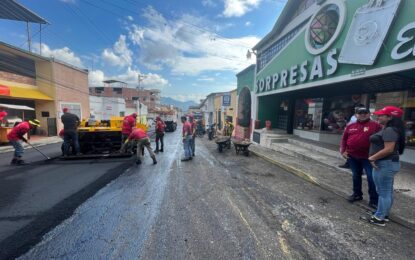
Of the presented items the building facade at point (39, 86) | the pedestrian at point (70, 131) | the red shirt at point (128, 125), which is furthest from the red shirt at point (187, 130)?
the building facade at point (39, 86)

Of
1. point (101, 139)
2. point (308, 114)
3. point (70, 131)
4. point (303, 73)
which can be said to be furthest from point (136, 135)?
point (308, 114)

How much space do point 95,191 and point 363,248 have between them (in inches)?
192

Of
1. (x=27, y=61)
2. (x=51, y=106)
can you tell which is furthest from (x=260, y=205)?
(x=27, y=61)

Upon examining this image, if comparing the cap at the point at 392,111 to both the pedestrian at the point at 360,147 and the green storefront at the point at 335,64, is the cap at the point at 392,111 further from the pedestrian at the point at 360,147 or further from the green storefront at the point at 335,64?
the green storefront at the point at 335,64

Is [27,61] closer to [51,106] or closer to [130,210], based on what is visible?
[51,106]

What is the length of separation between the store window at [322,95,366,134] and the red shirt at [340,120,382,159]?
19.3ft

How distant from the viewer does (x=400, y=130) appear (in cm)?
287

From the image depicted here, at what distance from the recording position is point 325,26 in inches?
283

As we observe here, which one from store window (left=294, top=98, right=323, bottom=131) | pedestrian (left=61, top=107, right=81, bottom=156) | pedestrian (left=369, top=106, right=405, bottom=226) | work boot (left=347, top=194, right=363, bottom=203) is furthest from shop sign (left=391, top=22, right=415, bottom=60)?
pedestrian (left=61, top=107, right=81, bottom=156)

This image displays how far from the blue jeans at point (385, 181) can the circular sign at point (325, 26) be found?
5.29 m

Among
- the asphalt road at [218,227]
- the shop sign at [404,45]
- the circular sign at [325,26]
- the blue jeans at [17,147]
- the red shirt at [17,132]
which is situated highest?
the circular sign at [325,26]

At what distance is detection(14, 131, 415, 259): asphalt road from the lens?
2.45 meters

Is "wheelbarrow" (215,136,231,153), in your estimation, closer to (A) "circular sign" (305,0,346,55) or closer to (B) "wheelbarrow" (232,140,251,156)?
(B) "wheelbarrow" (232,140,251,156)

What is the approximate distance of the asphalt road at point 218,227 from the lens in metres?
2.45
